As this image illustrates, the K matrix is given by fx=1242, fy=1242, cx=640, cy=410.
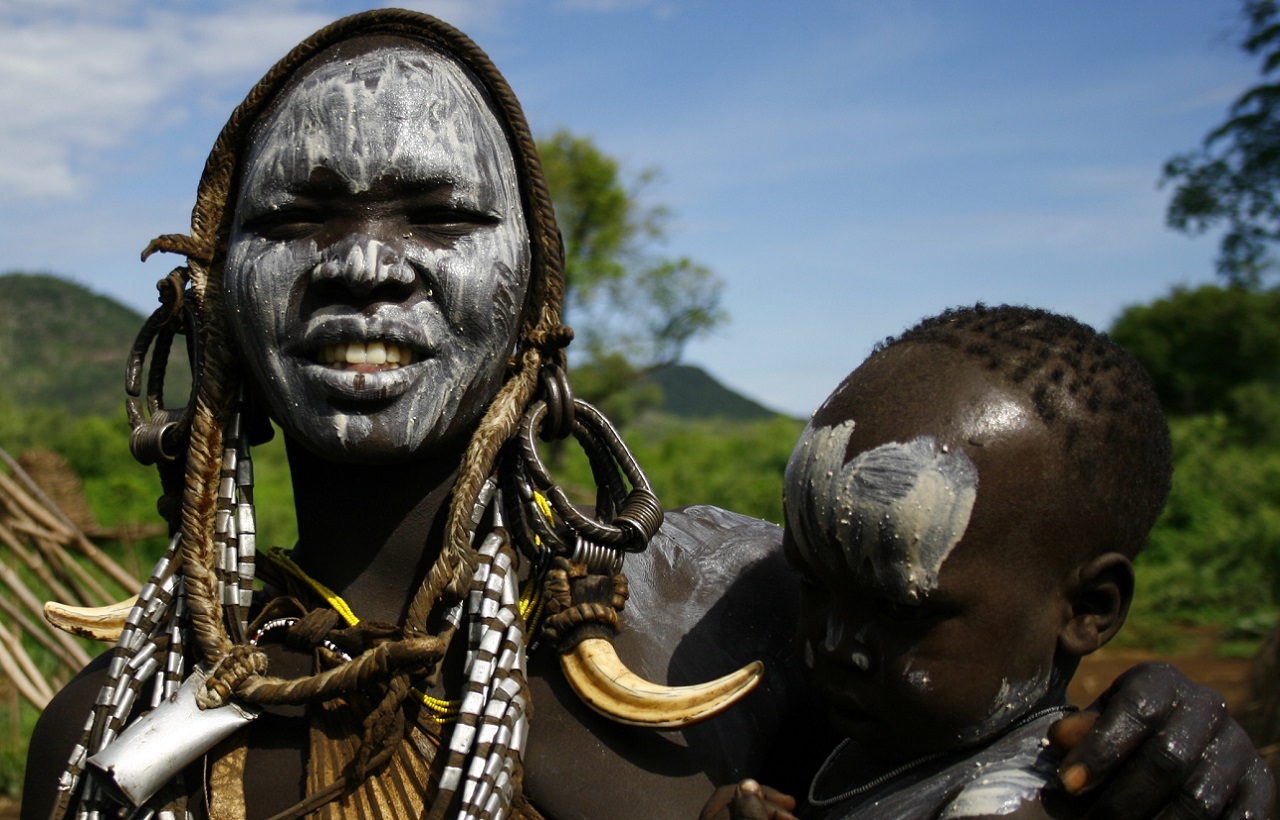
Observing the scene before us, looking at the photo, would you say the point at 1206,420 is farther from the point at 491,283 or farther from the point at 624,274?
the point at 491,283

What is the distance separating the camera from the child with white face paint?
149cm

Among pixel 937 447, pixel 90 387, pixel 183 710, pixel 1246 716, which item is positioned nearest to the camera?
pixel 937 447

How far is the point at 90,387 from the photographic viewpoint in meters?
15.9

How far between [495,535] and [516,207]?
513 mm

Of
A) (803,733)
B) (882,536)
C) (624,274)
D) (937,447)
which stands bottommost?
(803,733)

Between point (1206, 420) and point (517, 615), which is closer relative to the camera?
point (517, 615)

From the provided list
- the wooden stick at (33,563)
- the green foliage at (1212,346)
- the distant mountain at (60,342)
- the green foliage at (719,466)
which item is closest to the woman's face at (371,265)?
the wooden stick at (33,563)

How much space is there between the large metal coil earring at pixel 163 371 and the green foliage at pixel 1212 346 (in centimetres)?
1856

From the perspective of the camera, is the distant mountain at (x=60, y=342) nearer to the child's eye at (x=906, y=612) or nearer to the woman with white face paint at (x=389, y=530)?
the woman with white face paint at (x=389, y=530)

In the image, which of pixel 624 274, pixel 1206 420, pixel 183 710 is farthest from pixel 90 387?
pixel 183 710

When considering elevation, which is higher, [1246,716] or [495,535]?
[495,535]

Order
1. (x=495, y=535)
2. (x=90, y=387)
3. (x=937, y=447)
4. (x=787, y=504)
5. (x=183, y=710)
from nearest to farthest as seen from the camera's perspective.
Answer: (x=937, y=447)
(x=787, y=504)
(x=183, y=710)
(x=495, y=535)
(x=90, y=387)

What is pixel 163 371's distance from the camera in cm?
216

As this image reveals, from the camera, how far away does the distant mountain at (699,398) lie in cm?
3312
